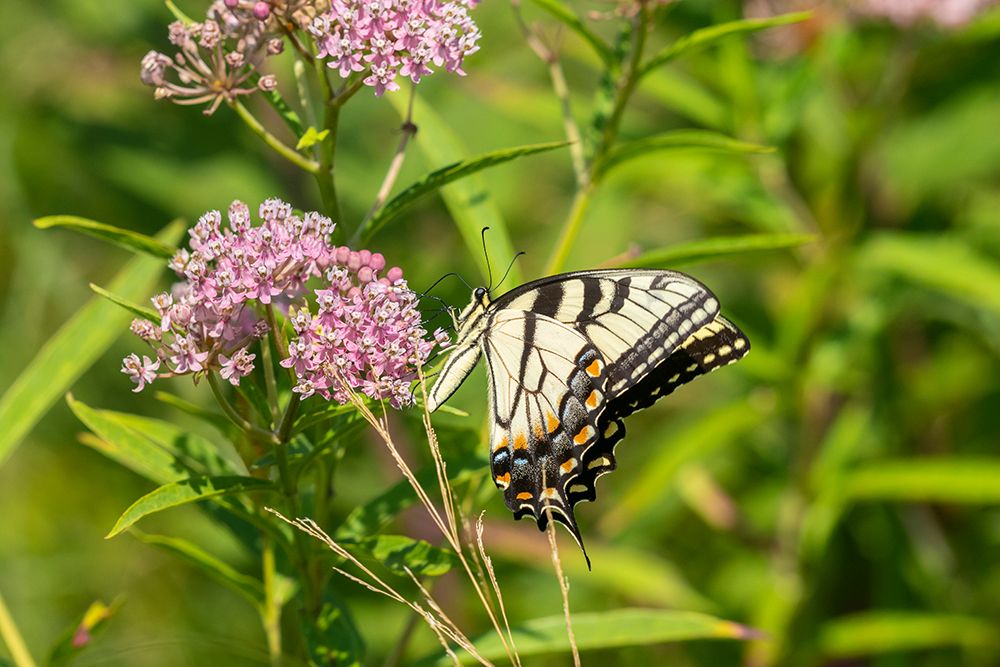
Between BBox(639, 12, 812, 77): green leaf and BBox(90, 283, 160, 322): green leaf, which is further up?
BBox(639, 12, 812, 77): green leaf

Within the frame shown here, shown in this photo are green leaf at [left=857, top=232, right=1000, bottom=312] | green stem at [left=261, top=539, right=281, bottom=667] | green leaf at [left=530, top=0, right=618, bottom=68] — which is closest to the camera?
green stem at [left=261, top=539, right=281, bottom=667]

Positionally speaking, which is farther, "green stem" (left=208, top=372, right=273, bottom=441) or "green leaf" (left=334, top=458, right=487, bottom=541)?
"green leaf" (left=334, top=458, right=487, bottom=541)

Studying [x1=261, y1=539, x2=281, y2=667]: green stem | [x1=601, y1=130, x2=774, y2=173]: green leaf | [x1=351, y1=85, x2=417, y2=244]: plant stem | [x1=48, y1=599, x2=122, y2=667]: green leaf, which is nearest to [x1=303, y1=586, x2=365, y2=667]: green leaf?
[x1=261, y1=539, x2=281, y2=667]: green stem

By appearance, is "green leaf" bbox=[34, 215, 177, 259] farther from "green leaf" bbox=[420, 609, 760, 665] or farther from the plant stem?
"green leaf" bbox=[420, 609, 760, 665]

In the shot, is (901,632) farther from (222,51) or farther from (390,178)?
(222,51)

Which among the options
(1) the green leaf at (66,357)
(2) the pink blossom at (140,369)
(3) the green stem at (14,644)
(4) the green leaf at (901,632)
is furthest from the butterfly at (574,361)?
(4) the green leaf at (901,632)

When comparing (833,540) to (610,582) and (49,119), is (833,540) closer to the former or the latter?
(610,582)

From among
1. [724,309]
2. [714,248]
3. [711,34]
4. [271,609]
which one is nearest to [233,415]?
[271,609]

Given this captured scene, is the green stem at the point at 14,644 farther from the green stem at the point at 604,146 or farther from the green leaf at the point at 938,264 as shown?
the green leaf at the point at 938,264
